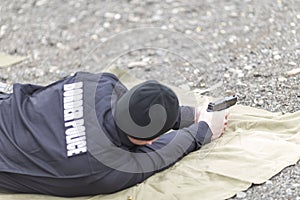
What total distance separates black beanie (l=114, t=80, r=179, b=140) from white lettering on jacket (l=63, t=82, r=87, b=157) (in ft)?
0.55

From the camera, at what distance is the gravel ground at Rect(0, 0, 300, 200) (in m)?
3.79

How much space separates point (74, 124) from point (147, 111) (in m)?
0.33

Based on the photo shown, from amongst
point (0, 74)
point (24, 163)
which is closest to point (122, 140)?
point (24, 163)

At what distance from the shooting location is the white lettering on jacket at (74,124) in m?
2.67

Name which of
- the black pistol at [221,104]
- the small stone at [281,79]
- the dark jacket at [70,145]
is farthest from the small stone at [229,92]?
the dark jacket at [70,145]

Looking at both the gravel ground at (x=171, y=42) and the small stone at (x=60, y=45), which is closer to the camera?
the gravel ground at (x=171, y=42)

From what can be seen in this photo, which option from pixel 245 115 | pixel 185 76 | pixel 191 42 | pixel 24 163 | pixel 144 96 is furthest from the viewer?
pixel 191 42

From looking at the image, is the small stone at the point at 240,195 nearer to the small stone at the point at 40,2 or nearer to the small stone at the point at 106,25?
the small stone at the point at 106,25

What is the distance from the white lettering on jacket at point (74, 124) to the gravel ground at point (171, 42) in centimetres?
107

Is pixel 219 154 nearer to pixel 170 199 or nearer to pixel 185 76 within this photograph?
pixel 170 199

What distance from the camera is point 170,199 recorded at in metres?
2.72

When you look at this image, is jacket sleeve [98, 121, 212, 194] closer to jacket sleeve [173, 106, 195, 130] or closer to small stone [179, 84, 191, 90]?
jacket sleeve [173, 106, 195, 130]

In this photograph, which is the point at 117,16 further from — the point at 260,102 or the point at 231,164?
the point at 231,164

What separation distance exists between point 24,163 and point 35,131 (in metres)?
0.13
